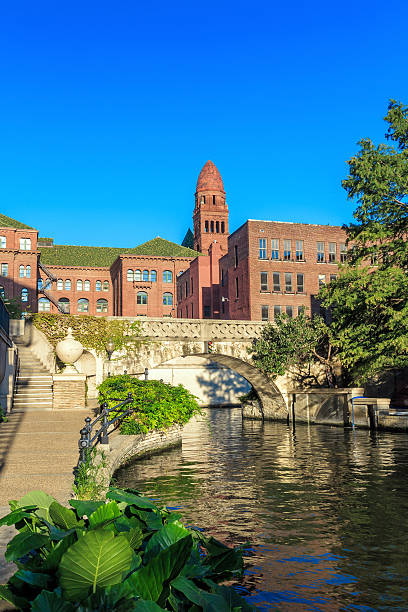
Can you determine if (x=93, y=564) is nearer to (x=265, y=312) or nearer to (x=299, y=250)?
(x=265, y=312)

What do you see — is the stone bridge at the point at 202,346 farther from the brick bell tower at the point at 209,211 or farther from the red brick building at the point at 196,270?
the brick bell tower at the point at 209,211

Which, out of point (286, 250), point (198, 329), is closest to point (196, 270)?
point (286, 250)

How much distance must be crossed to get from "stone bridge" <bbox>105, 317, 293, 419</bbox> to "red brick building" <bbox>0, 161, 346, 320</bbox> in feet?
32.3

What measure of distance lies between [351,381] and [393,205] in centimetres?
1127

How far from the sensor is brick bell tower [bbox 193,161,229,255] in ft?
300

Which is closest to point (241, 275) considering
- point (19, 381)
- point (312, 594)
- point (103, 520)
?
point (19, 381)

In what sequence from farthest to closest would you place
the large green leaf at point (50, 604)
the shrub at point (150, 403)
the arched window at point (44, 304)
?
1. the arched window at point (44, 304)
2. the shrub at point (150, 403)
3. the large green leaf at point (50, 604)

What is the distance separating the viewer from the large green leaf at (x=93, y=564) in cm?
246

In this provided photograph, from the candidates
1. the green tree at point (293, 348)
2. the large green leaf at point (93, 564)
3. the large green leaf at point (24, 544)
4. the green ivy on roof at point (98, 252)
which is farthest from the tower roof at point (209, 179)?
the large green leaf at point (93, 564)

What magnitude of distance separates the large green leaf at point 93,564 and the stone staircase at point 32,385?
2009cm

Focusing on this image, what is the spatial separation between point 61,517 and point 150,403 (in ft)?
49.0

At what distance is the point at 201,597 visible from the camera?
2451 mm

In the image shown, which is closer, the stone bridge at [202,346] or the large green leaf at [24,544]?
the large green leaf at [24,544]

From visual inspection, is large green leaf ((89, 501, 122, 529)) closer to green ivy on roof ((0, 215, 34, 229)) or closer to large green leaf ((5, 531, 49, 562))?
large green leaf ((5, 531, 49, 562))
